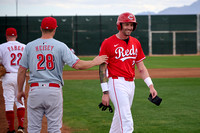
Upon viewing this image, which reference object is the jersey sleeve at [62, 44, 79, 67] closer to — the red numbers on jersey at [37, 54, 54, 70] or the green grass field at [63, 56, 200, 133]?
the red numbers on jersey at [37, 54, 54, 70]

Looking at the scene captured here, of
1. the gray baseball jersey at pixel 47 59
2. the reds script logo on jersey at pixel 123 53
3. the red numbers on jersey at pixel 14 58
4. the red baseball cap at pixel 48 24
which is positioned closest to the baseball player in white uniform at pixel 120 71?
the reds script logo on jersey at pixel 123 53

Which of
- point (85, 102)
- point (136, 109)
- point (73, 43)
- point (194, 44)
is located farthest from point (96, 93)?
point (194, 44)

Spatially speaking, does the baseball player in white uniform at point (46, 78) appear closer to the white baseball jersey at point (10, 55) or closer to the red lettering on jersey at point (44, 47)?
the red lettering on jersey at point (44, 47)

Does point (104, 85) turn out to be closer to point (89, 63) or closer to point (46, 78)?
point (89, 63)

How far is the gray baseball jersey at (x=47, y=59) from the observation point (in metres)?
4.33

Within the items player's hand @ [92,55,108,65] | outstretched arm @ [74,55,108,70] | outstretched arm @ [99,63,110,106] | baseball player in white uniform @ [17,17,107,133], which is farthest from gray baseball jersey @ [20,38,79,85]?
outstretched arm @ [99,63,110,106]

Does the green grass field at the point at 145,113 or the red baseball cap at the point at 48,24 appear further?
the green grass field at the point at 145,113

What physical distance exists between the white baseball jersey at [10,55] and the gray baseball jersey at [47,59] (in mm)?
2394

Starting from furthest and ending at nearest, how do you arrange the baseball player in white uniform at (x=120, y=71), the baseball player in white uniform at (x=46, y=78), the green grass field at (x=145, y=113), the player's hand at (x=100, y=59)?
the green grass field at (x=145, y=113) → the baseball player in white uniform at (x=120, y=71) → the player's hand at (x=100, y=59) → the baseball player in white uniform at (x=46, y=78)

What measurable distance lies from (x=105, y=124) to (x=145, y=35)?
32.1 m

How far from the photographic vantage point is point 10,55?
669cm

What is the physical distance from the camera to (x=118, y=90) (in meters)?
4.79

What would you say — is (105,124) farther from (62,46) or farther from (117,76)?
(62,46)

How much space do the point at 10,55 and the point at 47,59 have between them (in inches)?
102
